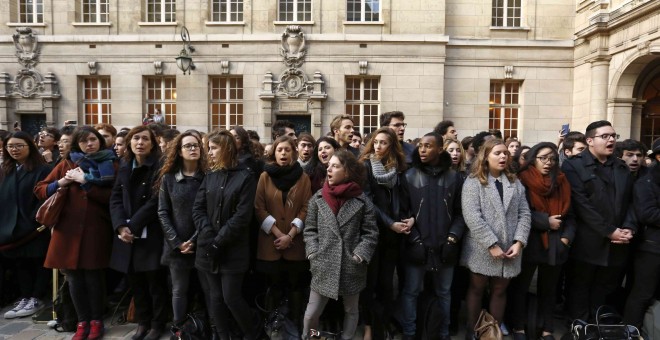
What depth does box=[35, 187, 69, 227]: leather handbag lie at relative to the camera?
4.30 meters

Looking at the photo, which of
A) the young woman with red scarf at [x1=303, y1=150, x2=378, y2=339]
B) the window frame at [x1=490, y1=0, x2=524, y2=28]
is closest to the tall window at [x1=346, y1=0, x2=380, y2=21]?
the window frame at [x1=490, y1=0, x2=524, y2=28]

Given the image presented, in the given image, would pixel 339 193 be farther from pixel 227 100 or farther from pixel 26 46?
pixel 26 46

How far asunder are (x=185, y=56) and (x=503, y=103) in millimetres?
12356

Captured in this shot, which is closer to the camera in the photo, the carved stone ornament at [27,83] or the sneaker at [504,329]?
the sneaker at [504,329]

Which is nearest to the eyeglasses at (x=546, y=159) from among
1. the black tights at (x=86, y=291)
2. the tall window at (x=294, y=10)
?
the black tights at (x=86, y=291)

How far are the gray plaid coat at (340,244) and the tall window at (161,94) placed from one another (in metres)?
13.9

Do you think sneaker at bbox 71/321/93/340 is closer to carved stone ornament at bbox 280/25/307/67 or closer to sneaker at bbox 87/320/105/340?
sneaker at bbox 87/320/105/340

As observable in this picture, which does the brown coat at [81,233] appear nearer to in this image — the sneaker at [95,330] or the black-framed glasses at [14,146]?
the sneaker at [95,330]

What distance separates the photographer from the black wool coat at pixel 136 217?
13.9ft

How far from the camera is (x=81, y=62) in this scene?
620 inches

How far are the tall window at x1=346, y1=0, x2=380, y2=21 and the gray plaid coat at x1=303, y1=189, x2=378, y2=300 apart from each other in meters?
13.2

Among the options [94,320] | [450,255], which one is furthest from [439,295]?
[94,320]

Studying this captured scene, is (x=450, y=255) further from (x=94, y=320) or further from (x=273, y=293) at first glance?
(x=94, y=320)

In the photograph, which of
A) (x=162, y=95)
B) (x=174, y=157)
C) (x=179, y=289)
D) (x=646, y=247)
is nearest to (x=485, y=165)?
(x=646, y=247)
